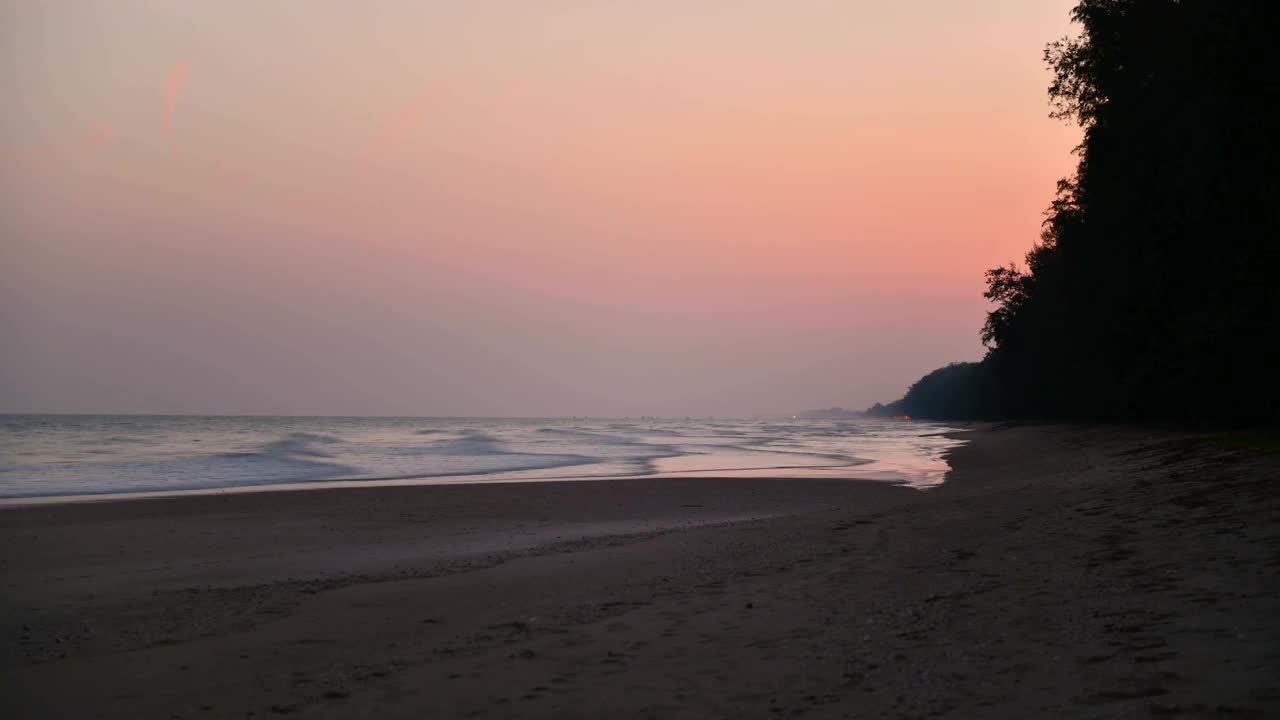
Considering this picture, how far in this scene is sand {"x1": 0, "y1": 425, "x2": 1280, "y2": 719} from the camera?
539 cm

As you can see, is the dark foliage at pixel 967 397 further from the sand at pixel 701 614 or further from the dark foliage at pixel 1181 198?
the sand at pixel 701 614

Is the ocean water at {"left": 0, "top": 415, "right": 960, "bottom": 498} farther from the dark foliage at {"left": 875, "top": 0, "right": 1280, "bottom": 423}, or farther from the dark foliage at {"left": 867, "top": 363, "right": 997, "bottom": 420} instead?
the dark foliage at {"left": 867, "top": 363, "right": 997, "bottom": 420}

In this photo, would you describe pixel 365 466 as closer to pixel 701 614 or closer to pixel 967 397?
pixel 701 614

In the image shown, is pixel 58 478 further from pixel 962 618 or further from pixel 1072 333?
pixel 1072 333

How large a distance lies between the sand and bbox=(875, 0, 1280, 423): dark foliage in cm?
1217

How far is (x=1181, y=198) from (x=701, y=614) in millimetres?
26889

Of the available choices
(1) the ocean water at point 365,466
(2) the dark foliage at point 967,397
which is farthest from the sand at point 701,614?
(2) the dark foliage at point 967,397

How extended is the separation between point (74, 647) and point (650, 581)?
5303 mm

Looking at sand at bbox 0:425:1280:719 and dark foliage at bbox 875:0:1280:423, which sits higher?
dark foliage at bbox 875:0:1280:423

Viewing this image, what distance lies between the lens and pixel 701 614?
7656mm

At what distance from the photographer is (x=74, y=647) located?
7625mm

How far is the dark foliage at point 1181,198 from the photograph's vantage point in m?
21.7

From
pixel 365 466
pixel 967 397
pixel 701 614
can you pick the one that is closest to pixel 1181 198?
pixel 701 614

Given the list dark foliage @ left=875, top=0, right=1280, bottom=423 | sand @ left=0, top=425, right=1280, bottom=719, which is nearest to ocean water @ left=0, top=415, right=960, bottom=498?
dark foliage @ left=875, top=0, right=1280, bottom=423
